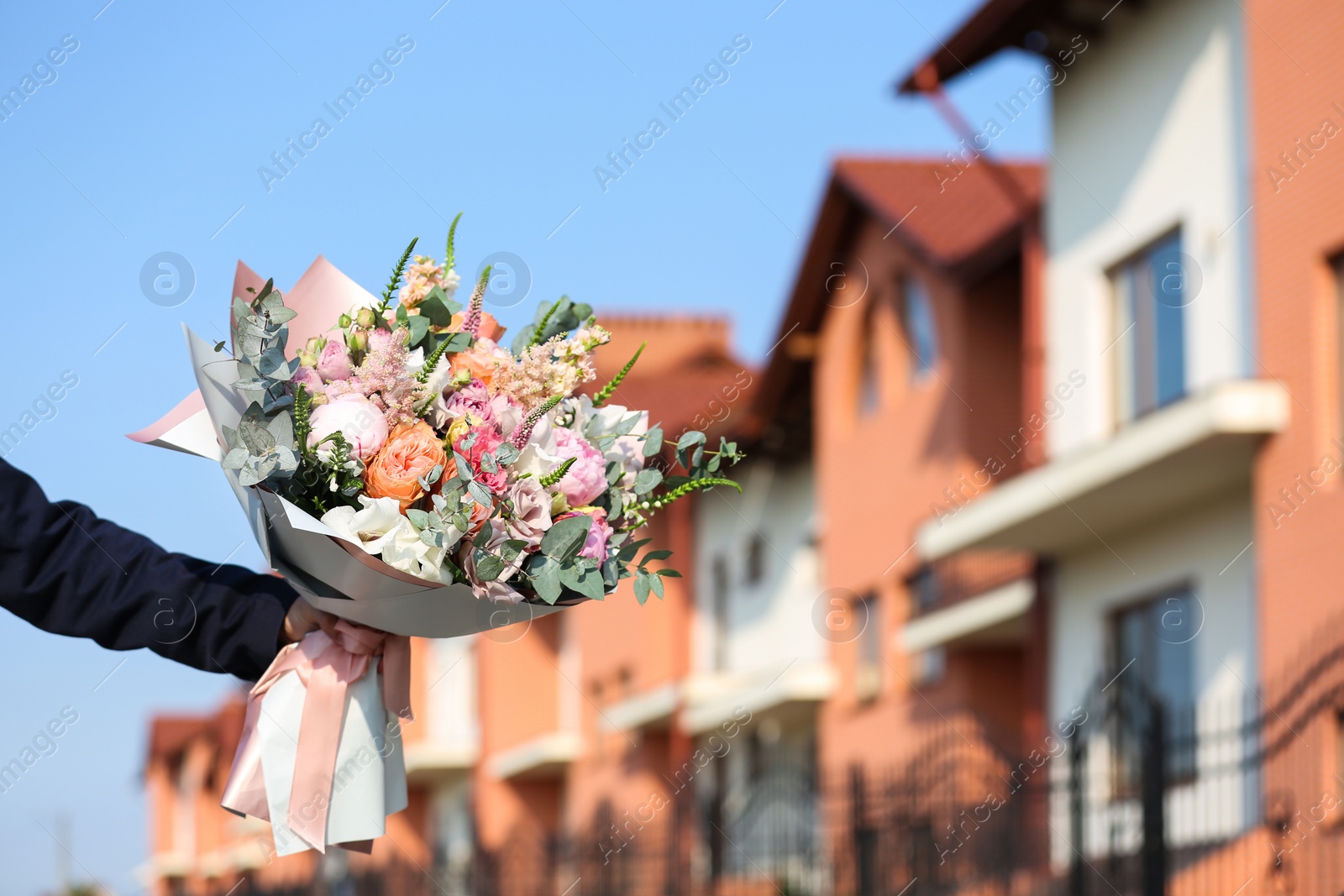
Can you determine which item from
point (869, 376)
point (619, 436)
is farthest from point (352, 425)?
point (869, 376)

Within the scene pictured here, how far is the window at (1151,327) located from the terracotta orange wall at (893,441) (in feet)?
8.28

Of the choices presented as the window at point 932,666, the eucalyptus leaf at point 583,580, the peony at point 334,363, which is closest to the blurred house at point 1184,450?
the window at point 932,666

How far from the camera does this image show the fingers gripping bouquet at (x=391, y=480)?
131 inches

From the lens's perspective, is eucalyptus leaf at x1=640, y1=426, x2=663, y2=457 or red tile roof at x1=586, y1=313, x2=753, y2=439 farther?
red tile roof at x1=586, y1=313, x2=753, y2=439

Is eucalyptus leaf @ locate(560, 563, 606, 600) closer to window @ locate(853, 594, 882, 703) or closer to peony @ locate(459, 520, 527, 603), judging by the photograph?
peony @ locate(459, 520, 527, 603)

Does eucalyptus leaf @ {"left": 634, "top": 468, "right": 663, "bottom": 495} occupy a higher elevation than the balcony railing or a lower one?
lower

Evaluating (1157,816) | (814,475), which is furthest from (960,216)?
(1157,816)

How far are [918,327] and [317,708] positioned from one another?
17012 millimetres

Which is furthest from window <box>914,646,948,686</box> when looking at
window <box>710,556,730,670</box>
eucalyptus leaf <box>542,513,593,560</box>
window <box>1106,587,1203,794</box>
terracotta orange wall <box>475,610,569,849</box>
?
eucalyptus leaf <box>542,513,593,560</box>

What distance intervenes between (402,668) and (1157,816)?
7127 mm

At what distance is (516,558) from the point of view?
11.3ft

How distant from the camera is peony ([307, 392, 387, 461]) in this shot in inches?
133

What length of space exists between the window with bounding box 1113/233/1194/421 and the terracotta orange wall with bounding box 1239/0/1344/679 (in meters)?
1.51

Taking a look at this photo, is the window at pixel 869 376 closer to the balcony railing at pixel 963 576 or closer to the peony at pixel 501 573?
the balcony railing at pixel 963 576
